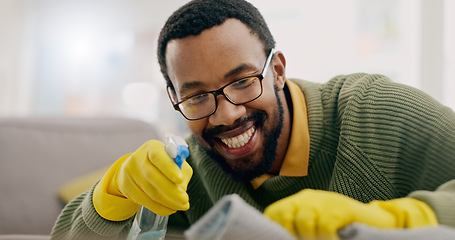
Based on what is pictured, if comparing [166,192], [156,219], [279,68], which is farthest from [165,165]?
[279,68]

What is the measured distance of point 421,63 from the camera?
2.08 meters

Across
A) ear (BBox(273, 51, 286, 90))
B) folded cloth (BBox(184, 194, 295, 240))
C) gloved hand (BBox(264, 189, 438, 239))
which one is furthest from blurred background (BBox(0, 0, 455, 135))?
folded cloth (BBox(184, 194, 295, 240))

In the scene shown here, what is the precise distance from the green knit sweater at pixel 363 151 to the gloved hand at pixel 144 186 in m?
0.05

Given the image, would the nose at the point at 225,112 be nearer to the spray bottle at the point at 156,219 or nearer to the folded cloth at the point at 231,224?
the spray bottle at the point at 156,219

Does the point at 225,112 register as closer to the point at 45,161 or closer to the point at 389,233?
the point at 389,233

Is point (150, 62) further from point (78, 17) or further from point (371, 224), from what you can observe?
point (371, 224)

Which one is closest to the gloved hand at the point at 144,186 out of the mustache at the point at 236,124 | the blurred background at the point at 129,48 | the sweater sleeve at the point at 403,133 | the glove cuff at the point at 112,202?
the glove cuff at the point at 112,202

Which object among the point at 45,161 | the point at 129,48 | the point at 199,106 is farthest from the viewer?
the point at 129,48

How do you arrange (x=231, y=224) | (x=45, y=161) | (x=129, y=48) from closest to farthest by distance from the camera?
(x=231, y=224)
(x=45, y=161)
(x=129, y=48)

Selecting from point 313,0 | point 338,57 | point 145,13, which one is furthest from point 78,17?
point 338,57

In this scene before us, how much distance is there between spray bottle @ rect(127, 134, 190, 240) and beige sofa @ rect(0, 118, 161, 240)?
2.21 ft

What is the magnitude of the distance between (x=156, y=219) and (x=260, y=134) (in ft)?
1.00

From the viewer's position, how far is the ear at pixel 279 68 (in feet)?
3.28

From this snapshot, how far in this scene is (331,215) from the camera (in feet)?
1.33
